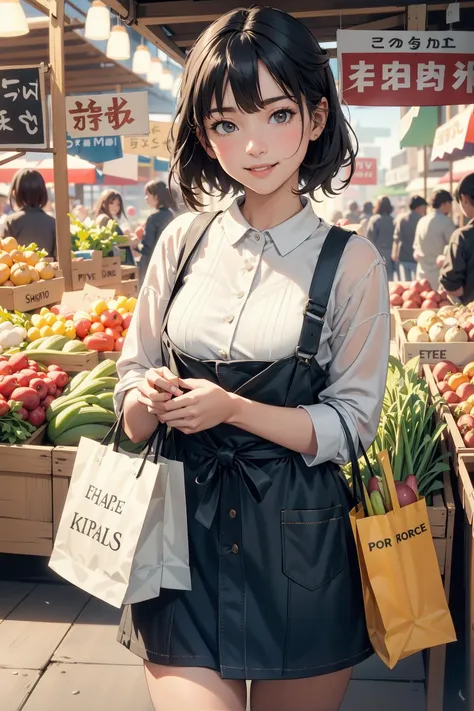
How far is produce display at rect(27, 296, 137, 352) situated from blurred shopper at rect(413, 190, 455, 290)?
6446mm

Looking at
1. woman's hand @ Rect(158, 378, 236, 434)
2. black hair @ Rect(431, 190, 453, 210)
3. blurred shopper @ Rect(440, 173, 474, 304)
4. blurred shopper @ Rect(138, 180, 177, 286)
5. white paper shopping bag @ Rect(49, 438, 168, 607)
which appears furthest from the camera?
black hair @ Rect(431, 190, 453, 210)

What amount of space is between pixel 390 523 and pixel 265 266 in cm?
63

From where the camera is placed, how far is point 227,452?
1.81 m

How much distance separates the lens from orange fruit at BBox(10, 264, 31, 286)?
5902mm

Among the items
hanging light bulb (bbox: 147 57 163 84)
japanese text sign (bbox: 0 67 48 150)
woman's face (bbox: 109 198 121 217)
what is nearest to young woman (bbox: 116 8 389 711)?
japanese text sign (bbox: 0 67 48 150)

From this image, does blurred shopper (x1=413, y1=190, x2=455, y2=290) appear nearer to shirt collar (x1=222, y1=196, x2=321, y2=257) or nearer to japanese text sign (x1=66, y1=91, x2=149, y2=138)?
japanese text sign (x1=66, y1=91, x2=149, y2=138)

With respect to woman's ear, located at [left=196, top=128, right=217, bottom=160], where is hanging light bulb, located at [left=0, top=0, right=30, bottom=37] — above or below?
above

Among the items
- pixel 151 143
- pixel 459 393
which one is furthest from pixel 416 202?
pixel 459 393

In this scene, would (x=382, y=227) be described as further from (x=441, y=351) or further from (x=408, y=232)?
(x=441, y=351)

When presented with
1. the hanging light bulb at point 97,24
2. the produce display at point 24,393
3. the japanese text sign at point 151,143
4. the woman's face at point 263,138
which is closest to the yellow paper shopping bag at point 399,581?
the woman's face at point 263,138

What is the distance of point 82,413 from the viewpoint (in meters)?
4.01

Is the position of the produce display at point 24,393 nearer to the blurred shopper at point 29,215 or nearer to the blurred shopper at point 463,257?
the blurred shopper at point 29,215

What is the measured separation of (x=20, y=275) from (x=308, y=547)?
455 centimetres

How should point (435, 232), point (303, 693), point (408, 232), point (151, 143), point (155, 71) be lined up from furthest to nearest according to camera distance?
1. point (151, 143)
2. point (155, 71)
3. point (408, 232)
4. point (435, 232)
5. point (303, 693)
